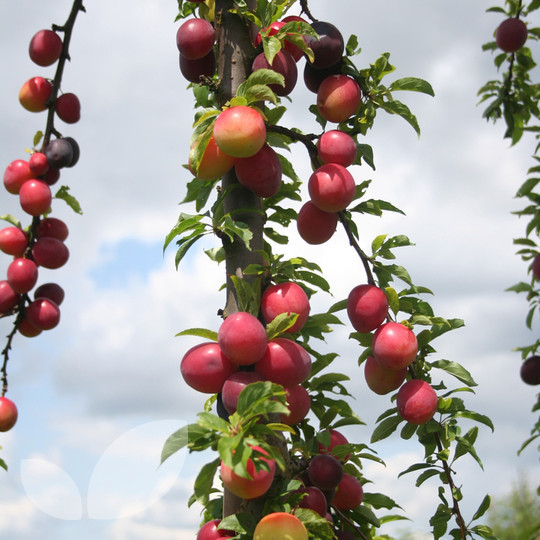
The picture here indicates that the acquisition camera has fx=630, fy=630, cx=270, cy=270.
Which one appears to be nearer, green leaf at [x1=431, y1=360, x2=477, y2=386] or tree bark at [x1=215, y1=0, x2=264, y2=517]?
tree bark at [x1=215, y1=0, x2=264, y2=517]

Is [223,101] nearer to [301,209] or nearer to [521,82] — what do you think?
[301,209]

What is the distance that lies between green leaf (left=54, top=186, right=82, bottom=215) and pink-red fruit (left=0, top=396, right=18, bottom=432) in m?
0.70

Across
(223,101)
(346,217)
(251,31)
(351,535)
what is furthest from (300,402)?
(251,31)

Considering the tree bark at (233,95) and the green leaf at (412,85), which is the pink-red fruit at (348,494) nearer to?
the tree bark at (233,95)

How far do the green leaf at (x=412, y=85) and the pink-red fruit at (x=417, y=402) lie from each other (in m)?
0.72

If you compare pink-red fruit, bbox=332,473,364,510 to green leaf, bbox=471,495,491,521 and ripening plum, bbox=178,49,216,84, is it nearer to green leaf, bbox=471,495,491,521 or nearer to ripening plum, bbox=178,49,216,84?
green leaf, bbox=471,495,491,521

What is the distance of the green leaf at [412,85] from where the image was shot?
157 cm

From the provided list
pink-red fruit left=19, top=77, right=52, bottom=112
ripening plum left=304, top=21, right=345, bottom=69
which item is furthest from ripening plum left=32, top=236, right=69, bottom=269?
ripening plum left=304, top=21, right=345, bottom=69

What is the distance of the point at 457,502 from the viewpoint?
1.60m

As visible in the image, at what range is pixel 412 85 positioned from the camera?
1.58 metres

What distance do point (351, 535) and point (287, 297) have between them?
597 millimetres

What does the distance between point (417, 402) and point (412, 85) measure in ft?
2.56

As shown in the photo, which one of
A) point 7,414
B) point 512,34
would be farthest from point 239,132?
point 512,34

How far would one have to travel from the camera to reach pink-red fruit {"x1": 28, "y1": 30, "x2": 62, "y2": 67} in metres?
2.03
